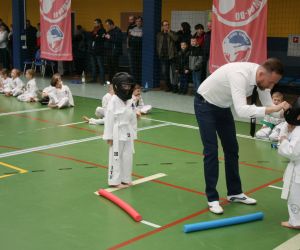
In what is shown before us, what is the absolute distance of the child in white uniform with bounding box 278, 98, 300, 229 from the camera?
5242 millimetres

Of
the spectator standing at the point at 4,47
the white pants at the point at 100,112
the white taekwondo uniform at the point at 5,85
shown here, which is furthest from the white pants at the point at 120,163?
the spectator standing at the point at 4,47

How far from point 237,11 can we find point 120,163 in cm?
693

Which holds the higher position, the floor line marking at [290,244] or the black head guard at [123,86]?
the black head guard at [123,86]

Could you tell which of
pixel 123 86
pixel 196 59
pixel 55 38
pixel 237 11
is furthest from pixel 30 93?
pixel 123 86

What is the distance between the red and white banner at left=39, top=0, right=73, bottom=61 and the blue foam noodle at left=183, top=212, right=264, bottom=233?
1157 centimetres

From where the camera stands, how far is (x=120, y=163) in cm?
662

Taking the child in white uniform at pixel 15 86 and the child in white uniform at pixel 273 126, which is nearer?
the child in white uniform at pixel 273 126

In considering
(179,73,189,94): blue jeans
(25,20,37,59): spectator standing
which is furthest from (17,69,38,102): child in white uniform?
(25,20,37,59): spectator standing

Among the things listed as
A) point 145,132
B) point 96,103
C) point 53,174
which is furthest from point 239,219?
point 96,103

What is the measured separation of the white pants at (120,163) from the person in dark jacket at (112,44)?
1035 cm

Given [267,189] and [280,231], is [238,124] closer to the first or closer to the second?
[267,189]

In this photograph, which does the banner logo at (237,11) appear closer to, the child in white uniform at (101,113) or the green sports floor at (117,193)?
the green sports floor at (117,193)

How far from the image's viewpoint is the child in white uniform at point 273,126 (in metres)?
9.41

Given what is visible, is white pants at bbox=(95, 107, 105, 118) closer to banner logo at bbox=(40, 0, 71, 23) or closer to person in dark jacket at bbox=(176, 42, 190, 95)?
person in dark jacket at bbox=(176, 42, 190, 95)
